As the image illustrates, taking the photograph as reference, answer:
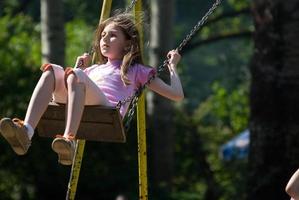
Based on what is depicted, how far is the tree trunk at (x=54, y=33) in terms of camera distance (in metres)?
15.2

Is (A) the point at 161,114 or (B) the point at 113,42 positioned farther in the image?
(A) the point at 161,114

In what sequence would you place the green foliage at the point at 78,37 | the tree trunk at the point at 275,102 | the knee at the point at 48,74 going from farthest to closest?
the green foliage at the point at 78,37
the tree trunk at the point at 275,102
the knee at the point at 48,74

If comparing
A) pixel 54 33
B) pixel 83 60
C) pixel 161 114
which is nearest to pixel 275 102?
pixel 54 33

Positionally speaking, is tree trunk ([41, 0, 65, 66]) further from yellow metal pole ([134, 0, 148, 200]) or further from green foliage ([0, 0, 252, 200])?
yellow metal pole ([134, 0, 148, 200])

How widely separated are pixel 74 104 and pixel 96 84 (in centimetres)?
36

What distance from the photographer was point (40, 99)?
284 inches

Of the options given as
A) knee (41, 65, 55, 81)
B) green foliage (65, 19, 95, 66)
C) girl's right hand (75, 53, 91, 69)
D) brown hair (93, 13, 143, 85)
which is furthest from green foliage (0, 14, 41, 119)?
knee (41, 65, 55, 81)

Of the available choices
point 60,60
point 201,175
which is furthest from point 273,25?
point 201,175

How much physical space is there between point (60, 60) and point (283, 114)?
402 cm

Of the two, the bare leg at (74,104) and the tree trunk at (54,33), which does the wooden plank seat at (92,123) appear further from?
the tree trunk at (54,33)

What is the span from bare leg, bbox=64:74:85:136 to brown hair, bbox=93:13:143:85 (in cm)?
45

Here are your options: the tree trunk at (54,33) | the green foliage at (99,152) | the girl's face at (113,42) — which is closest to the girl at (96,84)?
the girl's face at (113,42)

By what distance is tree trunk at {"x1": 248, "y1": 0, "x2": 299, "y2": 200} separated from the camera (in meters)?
12.2

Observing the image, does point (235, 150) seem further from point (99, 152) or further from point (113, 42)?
point (113, 42)
